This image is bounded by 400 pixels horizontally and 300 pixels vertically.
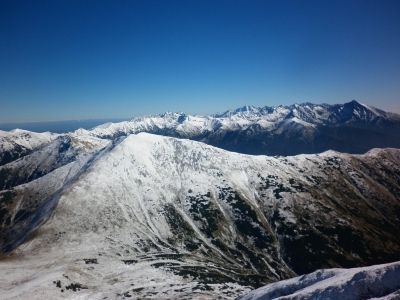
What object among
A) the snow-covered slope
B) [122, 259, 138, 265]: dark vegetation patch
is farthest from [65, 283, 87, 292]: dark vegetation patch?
the snow-covered slope

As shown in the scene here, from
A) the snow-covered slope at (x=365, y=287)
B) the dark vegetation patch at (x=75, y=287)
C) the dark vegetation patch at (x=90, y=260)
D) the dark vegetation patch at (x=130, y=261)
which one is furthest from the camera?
the dark vegetation patch at (x=130, y=261)

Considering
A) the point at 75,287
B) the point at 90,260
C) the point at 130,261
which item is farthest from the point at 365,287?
the point at 90,260

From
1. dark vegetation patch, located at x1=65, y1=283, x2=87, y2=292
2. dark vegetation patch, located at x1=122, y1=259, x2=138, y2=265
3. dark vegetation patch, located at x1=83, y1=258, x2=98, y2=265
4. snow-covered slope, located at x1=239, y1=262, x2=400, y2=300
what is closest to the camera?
snow-covered slope, located at x1=239, y1=262, x2=400, y2=300

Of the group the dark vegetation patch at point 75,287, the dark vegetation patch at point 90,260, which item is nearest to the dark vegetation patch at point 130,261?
the dark vegetation patch at point 90,260

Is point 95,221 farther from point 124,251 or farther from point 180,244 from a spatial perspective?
point 180,244

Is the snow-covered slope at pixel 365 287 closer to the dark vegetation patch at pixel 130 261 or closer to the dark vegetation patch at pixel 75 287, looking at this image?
the dark vegetation patch at pixel 75 287

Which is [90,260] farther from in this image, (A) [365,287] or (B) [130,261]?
(A) [365,287]

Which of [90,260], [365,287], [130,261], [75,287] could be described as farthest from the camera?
[130,261]

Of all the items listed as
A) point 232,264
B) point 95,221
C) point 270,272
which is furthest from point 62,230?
point 270,272

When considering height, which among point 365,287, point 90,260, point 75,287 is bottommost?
point 90,260

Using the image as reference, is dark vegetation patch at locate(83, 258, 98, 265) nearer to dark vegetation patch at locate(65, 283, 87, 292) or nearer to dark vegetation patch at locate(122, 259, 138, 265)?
dark vegetation patch at locate(122, 259, 138, 265)

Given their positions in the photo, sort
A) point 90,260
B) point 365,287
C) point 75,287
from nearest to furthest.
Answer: point 365,287 < point 75,287 < point 90,260

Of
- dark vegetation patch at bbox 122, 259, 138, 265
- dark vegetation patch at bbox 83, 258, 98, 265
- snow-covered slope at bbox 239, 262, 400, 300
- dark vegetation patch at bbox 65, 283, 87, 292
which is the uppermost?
snow-covered slope at bbox 239, 262, 400, 300
